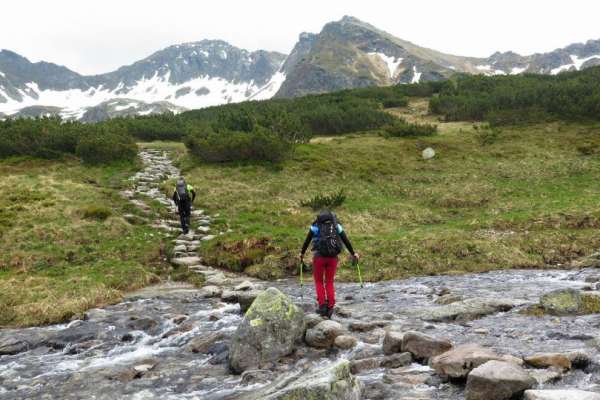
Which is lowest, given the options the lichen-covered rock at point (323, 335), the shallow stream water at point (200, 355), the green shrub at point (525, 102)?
the shallow stream water at point (200, 355)

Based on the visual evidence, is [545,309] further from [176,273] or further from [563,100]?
[563,100]

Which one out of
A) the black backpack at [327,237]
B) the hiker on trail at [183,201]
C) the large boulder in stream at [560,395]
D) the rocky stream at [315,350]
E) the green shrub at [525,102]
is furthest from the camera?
the green shrub at [525,102]

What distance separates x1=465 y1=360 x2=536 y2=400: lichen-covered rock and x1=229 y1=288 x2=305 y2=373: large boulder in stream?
13.3ft

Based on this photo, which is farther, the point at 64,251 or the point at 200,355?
the point at 64,251

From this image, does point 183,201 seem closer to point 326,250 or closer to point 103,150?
point 326,250

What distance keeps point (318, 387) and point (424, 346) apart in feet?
10.4

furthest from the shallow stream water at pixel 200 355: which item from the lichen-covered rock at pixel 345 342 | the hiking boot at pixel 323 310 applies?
the hiking boot at pixel 323 310

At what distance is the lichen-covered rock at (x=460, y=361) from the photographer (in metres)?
7.54

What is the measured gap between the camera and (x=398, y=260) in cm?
1942

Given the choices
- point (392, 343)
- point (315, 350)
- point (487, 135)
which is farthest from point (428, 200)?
point (392, 343)

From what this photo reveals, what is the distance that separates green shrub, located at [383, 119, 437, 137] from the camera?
47.9 m

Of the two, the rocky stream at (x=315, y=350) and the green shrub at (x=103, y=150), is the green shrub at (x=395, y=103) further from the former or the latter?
the rocky stream at (x=315, y=350)

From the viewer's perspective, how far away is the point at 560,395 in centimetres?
593

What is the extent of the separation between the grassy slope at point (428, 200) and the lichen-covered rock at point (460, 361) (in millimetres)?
10264
